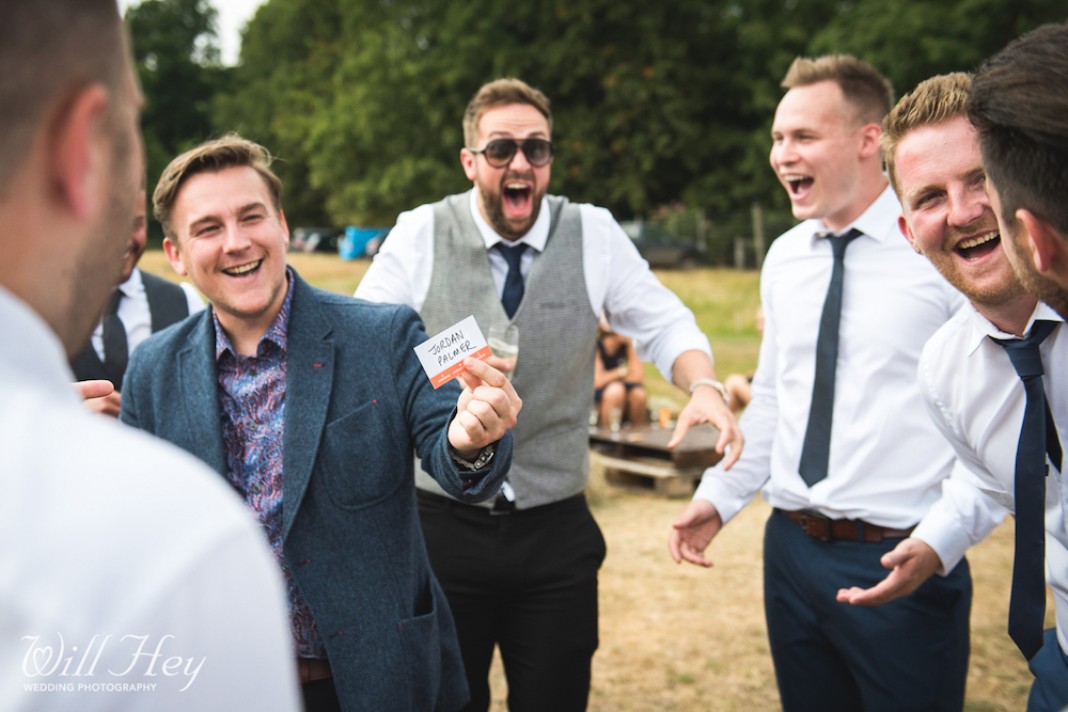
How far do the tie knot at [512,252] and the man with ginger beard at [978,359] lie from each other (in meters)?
1.41

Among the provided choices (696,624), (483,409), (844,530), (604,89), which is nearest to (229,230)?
(483,409)

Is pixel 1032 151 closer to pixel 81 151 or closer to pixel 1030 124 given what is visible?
pixel 1030 124

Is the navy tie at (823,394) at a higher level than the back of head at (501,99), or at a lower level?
lower

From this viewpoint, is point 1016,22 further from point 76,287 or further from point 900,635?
point 76,287

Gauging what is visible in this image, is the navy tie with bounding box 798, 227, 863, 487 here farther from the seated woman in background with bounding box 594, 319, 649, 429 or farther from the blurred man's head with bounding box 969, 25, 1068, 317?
the seated woman in background with bounding box 594, 319, 649, 429

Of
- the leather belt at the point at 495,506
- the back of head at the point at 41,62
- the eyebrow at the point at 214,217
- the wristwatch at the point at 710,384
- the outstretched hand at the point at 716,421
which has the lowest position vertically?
the leather belt at the point at 495,506

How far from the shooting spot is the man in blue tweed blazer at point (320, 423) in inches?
89.6

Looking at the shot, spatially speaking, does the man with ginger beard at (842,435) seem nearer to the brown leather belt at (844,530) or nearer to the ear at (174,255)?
the brown leather belt at (844,530)

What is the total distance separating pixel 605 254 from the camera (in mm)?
3600

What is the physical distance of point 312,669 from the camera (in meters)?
2.33

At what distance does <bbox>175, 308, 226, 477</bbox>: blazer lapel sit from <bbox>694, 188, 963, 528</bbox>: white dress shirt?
178cm

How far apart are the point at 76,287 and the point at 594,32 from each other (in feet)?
86.6

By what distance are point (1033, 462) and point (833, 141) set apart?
1.62m

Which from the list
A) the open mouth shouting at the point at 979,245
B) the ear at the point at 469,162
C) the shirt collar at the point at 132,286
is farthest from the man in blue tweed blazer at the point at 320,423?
the shirt collar at the point at 132,286
